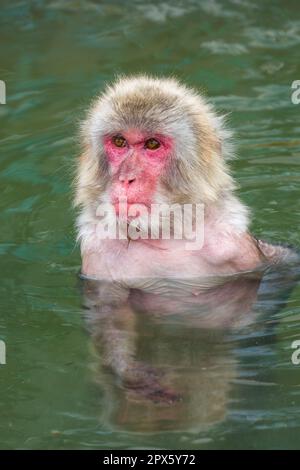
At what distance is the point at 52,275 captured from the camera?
7.03 meters

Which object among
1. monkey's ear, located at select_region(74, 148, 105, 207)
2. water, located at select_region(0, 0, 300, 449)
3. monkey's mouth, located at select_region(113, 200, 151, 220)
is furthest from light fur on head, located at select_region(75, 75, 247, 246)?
water, located at select_region(0, 0, 300, 449)

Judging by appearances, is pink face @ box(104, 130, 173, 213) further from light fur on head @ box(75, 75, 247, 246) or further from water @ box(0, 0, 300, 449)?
water @ box(0, 0, 300, 449)

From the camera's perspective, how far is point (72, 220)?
786 cm

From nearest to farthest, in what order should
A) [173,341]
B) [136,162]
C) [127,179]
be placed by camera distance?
[127,179], [136,162], [173,341]

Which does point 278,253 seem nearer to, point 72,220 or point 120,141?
point 120,141

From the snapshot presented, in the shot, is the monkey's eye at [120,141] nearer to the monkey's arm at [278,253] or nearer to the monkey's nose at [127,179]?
the monkey's nose at [127,179]

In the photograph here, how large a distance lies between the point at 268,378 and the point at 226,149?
1475 mm

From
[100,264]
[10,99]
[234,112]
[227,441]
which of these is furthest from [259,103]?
[227,441]

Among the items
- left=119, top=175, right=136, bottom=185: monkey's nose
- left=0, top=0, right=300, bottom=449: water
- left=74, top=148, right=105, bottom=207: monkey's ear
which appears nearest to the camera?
left=0, top=0, right=300, bottom=449: water

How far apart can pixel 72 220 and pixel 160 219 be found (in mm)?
1985

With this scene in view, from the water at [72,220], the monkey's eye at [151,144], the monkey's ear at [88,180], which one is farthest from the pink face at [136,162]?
the water at [72,220]

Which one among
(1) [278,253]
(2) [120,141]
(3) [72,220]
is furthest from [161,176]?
(3) [72,220]

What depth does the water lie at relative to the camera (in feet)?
17.7

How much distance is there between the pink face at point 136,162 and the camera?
5730mm
